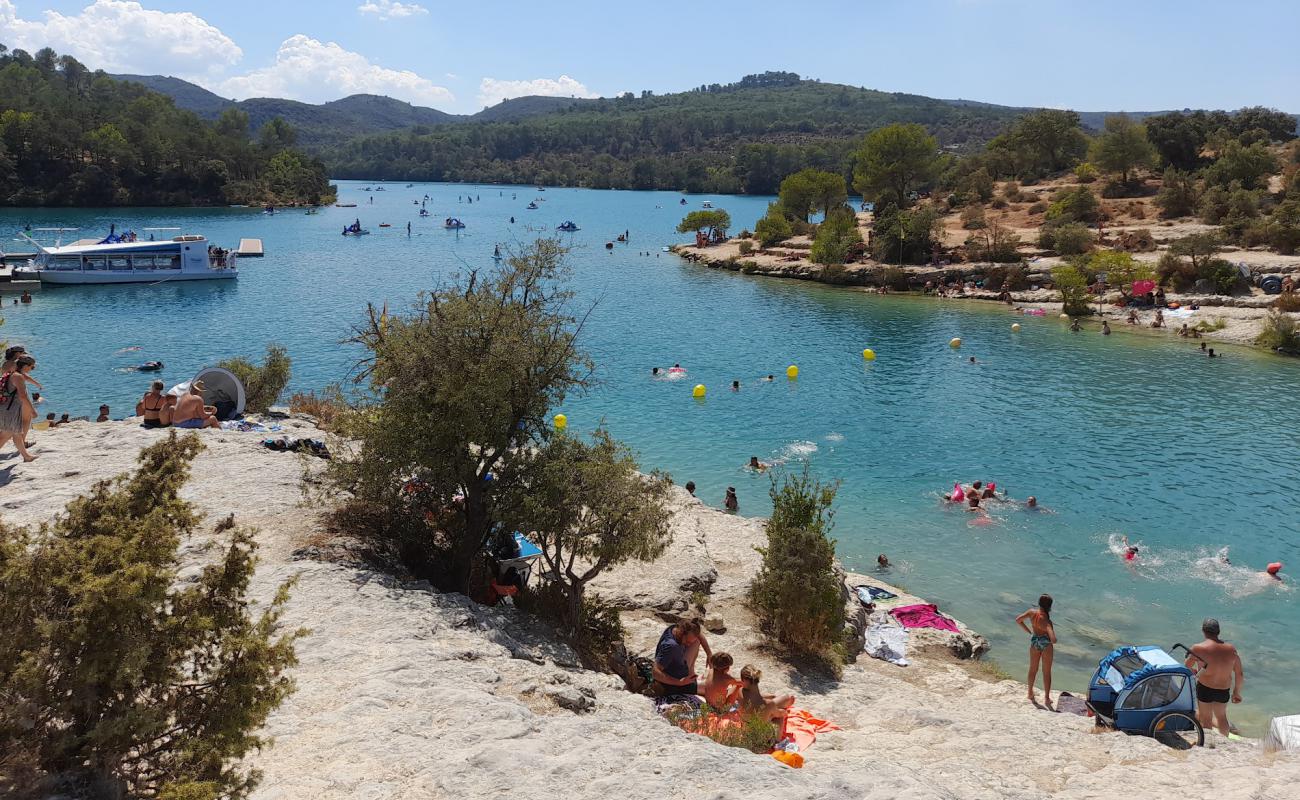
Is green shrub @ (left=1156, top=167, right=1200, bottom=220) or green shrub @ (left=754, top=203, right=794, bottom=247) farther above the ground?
green shrub @ (left=1156, top=167, right=1200, bottom=220)

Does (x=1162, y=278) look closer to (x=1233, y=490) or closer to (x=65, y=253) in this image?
(x=1233, y=490)

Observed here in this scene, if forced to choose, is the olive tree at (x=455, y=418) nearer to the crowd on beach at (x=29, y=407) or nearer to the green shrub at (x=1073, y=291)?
the crowd on beach at (x=29, y=407)

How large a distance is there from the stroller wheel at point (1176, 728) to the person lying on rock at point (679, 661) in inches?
240

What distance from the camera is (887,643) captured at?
592 inches

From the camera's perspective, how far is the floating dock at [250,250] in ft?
242

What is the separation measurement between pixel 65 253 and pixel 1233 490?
208 ft

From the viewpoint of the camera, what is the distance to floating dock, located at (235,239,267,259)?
2908 inches

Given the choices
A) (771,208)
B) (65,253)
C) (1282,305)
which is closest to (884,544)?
(1282,305)

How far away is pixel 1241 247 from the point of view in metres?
55.5

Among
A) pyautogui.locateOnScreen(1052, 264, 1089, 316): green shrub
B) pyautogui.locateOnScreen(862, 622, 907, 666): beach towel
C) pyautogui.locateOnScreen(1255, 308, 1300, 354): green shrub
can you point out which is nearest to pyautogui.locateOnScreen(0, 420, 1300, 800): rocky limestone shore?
pyautogui.locateOnScreen(862, 622, 907, 666): beach towel

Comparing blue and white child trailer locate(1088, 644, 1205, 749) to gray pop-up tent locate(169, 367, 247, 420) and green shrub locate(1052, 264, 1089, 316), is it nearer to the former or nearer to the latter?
gray pop-up tent locate(169, 367, 247, 420)

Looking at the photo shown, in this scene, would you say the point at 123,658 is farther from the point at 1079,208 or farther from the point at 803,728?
the point at 1079,208

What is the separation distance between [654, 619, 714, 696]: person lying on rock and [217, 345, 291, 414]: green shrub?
16.6m

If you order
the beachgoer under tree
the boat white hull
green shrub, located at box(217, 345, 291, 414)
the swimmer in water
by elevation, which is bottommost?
the swimmer in water
